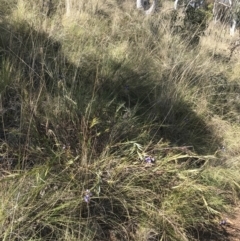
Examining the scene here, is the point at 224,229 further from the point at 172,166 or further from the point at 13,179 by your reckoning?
the point at 13,179

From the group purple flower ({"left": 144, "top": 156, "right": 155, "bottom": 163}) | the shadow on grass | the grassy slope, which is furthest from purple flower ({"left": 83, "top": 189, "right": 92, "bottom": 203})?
purple flower ({"left": 144, "top": 156, "right": 155, "bottom": 163})

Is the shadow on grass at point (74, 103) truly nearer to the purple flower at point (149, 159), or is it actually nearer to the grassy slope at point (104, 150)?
the grassy slope at point (104, 150)

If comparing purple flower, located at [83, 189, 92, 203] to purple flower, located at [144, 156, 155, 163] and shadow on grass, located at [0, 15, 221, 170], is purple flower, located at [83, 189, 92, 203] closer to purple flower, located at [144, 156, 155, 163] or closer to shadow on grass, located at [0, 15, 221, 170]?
shadow on grass, located at [0, 15, 221, 170]

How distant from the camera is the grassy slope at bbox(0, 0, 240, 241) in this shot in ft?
6.73

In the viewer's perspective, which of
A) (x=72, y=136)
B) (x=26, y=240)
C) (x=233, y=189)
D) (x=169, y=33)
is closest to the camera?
(x=26, y=240)

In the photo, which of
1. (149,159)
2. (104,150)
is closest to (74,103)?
(104,150)

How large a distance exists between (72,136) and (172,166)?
74 centimetres

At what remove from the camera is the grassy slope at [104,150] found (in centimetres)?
205

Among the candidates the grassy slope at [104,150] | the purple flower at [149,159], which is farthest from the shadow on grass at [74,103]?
the purple flower at [149,159]

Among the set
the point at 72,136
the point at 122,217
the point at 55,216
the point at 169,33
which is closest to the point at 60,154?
the point at 72,136

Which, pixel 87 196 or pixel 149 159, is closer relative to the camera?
pixel 87 196

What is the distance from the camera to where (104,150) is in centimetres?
249

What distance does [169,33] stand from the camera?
5395 millimetres

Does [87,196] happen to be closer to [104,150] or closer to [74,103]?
[104,150]
